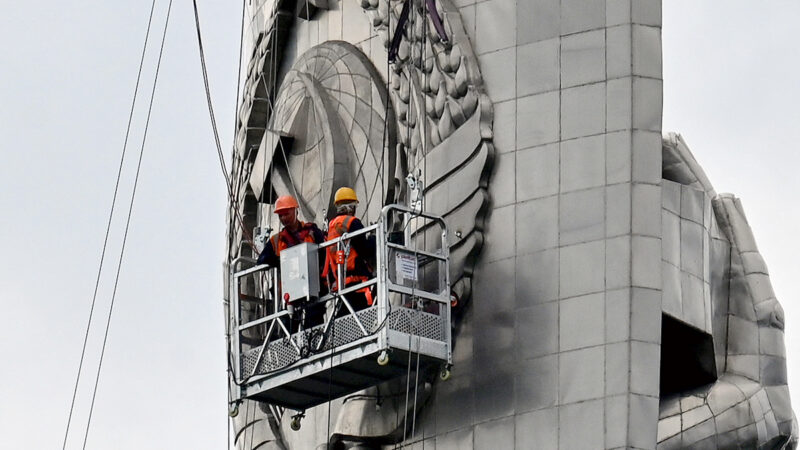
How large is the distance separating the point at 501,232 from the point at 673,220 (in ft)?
7.43

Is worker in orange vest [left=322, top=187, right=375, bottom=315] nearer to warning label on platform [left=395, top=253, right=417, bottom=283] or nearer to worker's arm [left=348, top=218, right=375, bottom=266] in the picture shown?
worker's arm [left=348, top=218, right=375, bottom=266]

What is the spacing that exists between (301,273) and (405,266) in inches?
54.6

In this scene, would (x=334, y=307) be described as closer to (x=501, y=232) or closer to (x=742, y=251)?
(x=501, y=232)

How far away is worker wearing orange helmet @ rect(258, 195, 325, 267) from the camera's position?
35219 millimetres

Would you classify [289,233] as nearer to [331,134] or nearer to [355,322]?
[355,322]

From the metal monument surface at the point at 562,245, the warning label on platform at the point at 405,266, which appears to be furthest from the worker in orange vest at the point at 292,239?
the metal monument surface at the point at 562,245

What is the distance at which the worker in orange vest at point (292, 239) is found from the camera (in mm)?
34931

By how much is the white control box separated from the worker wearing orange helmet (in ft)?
0.97

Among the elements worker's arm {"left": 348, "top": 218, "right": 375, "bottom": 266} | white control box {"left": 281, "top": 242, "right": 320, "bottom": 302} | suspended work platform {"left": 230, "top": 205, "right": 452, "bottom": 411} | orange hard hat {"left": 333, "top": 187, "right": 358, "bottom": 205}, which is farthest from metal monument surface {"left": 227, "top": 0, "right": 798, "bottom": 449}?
white control box {"left": 281, "top": 242, "right": 320, "bottom": 302}

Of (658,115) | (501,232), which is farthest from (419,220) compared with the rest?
(658,115)

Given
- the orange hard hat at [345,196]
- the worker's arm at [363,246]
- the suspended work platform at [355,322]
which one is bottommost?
the suspended work platform at [355,322]

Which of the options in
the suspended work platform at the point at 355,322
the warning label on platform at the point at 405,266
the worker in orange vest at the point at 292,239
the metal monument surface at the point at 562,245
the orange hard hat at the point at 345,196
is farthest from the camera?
the orange hard hat at the point at 345,196

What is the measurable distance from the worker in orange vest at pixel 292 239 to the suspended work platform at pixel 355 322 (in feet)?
0.12

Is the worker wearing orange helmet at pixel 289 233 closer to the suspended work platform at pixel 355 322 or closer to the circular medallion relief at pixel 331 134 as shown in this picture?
the suspended work platform at pixel 355 322
